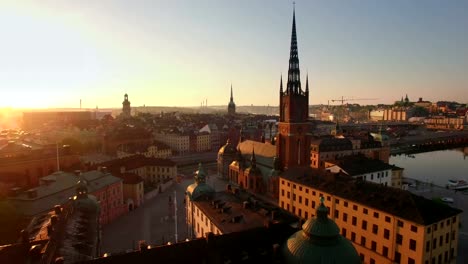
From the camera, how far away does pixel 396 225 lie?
4522 centimetres

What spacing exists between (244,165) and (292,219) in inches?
1883

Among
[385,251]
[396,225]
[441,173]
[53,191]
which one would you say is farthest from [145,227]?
[441,173]

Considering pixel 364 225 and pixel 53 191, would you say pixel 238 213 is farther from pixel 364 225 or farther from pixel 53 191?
pixel 53 191

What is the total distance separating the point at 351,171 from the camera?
72.7 m

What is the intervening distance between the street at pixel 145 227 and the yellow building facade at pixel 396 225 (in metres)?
27.3

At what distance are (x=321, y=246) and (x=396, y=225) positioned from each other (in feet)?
69.9

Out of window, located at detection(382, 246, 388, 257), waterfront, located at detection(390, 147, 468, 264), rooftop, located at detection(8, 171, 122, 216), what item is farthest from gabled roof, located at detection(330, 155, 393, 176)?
rooftop, located at detection(8, 171, 122, 216)

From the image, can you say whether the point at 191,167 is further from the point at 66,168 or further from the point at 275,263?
the point at 275,263

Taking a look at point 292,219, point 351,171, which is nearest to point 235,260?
point 292,219

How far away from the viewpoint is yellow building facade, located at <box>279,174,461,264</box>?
4284 cm

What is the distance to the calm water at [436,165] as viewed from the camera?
119562mm

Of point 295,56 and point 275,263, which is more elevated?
point 295,56

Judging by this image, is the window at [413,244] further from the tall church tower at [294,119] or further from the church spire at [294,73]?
the church spire at [294,73]

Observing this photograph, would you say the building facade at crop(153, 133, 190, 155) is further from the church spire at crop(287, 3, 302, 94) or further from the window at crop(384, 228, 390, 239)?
the window at crop(384, 228, 390, 239)
